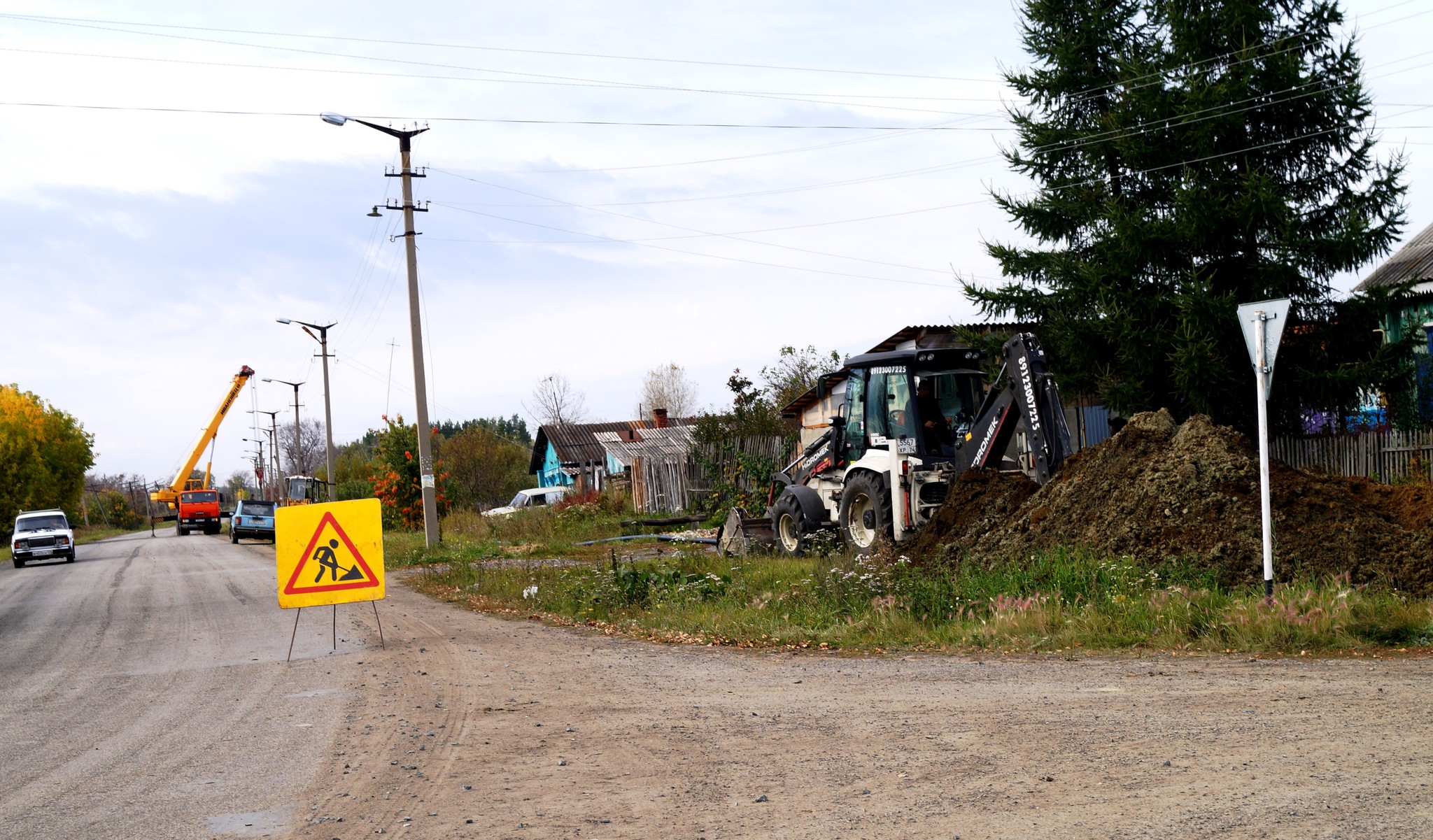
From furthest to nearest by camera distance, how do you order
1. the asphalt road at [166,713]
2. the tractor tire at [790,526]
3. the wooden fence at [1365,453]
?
1. the wooden fence at [1365,453]
2. the tractor tire at [790,526]
3. the asphalt road at [166,713]

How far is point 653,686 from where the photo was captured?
9531mm

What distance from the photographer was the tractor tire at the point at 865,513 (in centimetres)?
1616

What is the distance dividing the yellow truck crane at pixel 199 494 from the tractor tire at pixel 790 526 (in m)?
50.3

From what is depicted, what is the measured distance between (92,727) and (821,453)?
40.1 feet

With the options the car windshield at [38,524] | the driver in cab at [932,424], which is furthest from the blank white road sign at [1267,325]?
the car windshield at [38,524]

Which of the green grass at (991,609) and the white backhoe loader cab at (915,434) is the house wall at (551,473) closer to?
the white backhoe loader cab at (915,434)

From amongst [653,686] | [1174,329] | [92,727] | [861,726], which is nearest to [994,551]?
[653,686]

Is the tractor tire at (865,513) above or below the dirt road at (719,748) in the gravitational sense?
above

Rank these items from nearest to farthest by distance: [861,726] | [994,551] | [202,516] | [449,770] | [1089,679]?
[449,770]
[861,726]
[1089,679]
[994,551]
[202,516]

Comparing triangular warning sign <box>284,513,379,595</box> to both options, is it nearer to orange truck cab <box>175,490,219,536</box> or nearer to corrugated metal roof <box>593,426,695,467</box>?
corrugated metal roof <box>593,426,695,467</box>

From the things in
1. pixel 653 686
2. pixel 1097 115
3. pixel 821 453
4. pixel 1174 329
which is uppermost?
pixel 1097 115

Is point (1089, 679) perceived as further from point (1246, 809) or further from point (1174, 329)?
point (1174, 329)

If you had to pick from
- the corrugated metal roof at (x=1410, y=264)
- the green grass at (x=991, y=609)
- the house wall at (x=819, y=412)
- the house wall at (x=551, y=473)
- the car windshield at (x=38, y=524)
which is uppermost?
the corrugated metal roof at (x=1410, y=264)

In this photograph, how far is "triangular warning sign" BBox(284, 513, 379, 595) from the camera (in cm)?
1316
